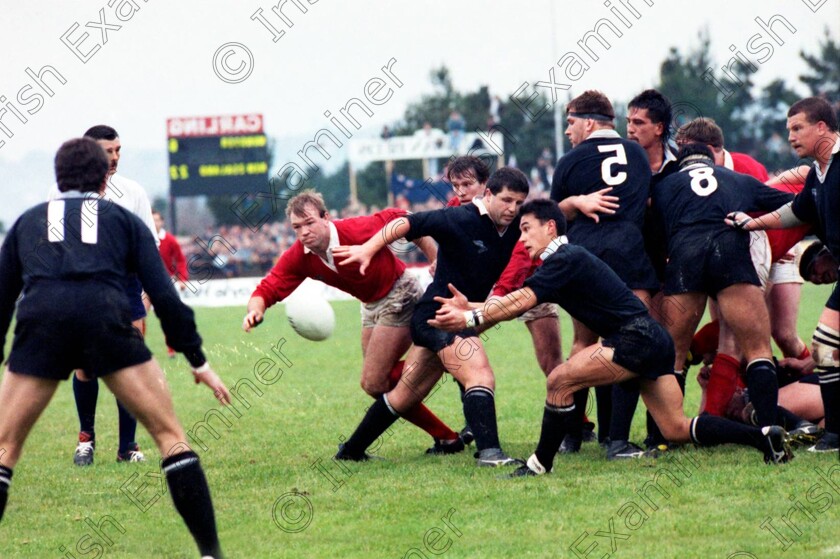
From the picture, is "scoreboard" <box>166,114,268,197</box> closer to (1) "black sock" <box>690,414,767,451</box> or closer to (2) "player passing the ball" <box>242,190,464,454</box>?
(2) "player passing the ball" <box>242,190,464,454</box>

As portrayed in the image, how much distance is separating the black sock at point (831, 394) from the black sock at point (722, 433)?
528mm

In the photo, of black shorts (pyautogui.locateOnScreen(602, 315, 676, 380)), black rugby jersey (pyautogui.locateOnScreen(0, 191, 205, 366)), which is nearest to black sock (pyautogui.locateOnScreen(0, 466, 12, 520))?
black rugby jersey (pyautogui.locateOnScreen(0, 191, 205, 366))

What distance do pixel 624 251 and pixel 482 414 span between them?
1.40m

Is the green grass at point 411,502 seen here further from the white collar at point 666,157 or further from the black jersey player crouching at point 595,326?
the white collar at point 666,157

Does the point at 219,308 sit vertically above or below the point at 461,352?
below

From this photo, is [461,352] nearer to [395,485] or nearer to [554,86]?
[395,485]

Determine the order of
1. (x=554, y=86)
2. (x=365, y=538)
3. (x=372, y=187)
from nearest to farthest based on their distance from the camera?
(x=365, y=538) → (x=554, y=86) → (x=372, y=187)

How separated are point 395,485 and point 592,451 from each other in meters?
1.60

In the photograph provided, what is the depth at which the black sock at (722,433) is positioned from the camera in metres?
6.28

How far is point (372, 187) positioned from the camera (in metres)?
54.6

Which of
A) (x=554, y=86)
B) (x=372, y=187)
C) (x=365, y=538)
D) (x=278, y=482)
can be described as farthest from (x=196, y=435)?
(x=372, y=187)

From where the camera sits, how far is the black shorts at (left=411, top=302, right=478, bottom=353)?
6871mm

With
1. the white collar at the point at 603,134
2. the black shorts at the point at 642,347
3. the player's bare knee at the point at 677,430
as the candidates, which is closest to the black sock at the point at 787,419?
the player's bare knee at the point at 677,430

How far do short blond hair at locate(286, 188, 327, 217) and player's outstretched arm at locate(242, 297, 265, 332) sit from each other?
2.03 feet
